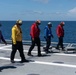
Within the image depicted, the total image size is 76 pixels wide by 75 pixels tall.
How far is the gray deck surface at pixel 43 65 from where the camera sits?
34.7 ft

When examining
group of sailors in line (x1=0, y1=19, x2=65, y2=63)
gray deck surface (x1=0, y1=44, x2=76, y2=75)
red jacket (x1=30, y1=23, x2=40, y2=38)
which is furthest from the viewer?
red jacket (x1=30, y1=23, x2=40, y2=38)

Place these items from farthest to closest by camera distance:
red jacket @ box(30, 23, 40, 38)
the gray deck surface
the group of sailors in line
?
red jacket @ box(30, 23, 40, 38) → the group of sailors in line → the gray deck surface

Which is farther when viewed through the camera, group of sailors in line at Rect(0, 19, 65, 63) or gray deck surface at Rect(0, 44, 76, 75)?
group of sailors in line at Rect(0, 19, 65, 63)

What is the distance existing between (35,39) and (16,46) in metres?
1.84

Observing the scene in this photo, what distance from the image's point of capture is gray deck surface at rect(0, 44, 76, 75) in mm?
10570

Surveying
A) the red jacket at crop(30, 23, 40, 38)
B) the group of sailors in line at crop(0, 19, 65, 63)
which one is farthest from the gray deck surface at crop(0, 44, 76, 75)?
the red jacket at crop(30, 23, 40, 38)

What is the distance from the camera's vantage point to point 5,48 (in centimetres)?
1708

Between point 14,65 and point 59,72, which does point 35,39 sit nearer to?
point 14,65

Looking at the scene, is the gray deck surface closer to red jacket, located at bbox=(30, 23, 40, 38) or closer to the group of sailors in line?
the group of sailors in line

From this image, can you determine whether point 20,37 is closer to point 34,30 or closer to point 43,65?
point 43,65

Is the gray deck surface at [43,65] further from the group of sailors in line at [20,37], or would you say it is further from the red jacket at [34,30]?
the red jacket at [34,30]

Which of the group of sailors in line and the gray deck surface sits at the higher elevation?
the group of sailors in line

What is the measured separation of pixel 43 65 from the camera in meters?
11.9

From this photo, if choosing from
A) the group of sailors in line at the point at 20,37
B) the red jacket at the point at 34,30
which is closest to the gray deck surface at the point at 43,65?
the group of sailors in line at the point at 20,37
